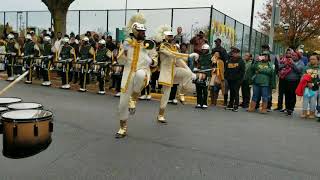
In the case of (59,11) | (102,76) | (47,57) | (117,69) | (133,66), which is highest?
(59,11)

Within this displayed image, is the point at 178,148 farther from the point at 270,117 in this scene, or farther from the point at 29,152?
the point at 270,117

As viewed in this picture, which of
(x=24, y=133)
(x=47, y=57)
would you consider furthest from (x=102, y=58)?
(x=24, y=133)

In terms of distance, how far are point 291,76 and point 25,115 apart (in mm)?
9132

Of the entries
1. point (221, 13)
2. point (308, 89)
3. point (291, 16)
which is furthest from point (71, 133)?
point (291, 16)

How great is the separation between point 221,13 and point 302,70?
7.69m

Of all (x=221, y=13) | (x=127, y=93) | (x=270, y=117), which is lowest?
(x=270, y=117)

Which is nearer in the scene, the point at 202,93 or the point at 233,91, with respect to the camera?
the point at 202,93

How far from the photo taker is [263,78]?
12.6m

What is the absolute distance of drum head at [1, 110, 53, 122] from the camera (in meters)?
5.01

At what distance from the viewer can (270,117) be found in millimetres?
11797

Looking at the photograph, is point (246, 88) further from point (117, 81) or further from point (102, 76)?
point (102, 76)

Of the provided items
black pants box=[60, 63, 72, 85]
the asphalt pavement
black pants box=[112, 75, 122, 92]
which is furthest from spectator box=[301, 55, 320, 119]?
black pants box=[60, 63, 72, 85]

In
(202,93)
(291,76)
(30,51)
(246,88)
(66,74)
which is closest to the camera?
(291,76)

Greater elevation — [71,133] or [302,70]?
[302,70]
